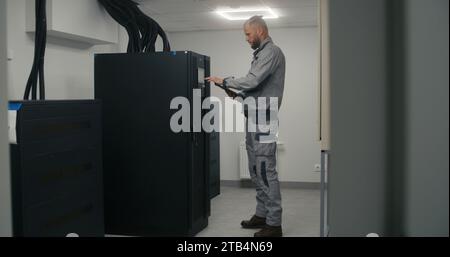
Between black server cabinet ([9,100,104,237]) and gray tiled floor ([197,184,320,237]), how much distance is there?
918 millimetres

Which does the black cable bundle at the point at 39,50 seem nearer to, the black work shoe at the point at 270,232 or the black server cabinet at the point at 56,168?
the black server cabinet at the point at 56,168

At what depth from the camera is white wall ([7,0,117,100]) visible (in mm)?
2576

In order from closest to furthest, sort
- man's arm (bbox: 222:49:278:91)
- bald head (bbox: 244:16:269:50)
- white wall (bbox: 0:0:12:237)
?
white wall (bbox: 0:0:12:237) < man's arm (bbox: 222:49:278:91) < bald head (bbox: 244:16:269:50)

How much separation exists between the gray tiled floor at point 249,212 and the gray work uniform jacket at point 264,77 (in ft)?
3.08

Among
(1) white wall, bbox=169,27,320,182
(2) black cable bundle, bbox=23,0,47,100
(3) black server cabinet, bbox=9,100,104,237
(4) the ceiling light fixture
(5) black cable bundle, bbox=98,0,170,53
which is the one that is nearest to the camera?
(3) black server cabinet, bbox=9,100,104,237

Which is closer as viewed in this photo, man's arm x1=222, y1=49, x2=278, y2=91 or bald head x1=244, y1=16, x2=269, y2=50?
man's arm x1=222, y1=49, x2=278, y2=91

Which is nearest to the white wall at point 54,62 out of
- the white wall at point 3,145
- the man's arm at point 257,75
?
the man's arm at point 257,75

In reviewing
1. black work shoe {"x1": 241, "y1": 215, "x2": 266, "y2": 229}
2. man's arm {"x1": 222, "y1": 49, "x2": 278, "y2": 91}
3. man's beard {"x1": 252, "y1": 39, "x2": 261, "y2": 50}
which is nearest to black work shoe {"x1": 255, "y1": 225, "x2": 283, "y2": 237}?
black work shoe {"x1": 241, "y1": 215, "x2": 266, "y2": 229}

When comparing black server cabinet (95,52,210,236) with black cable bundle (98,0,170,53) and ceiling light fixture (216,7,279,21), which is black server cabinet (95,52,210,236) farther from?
ceiling light fixture (216,7,279,21)

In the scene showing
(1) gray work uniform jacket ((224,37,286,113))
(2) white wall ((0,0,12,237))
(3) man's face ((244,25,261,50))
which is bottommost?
(2) white wall ((0,0,12,237))

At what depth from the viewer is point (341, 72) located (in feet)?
2.74

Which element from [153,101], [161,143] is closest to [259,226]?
[161,143]
